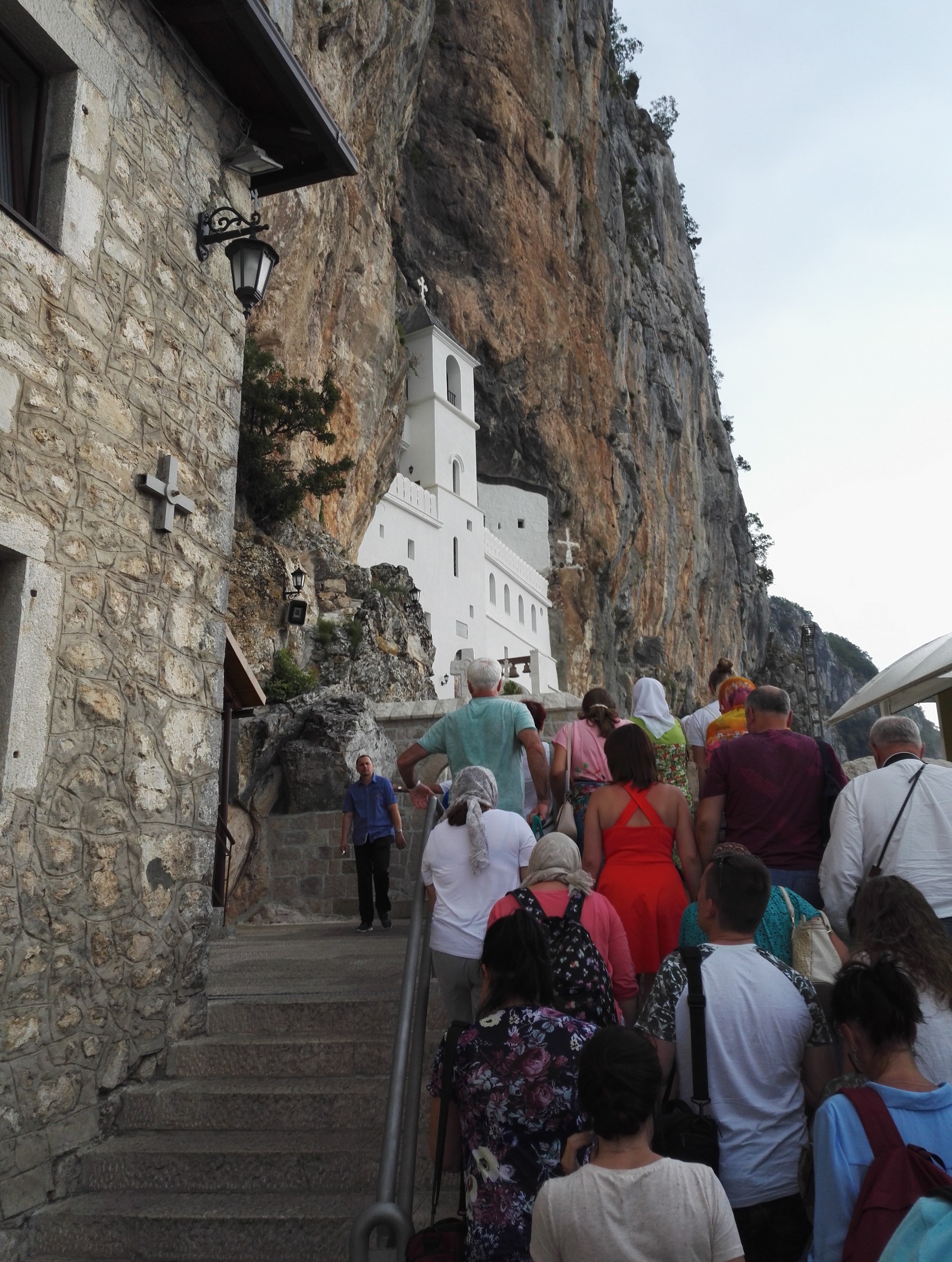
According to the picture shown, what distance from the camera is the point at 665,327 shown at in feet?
156

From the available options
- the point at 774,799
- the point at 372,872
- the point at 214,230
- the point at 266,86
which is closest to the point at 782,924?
the point at 774,799

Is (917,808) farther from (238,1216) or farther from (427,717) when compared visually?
(427,717)

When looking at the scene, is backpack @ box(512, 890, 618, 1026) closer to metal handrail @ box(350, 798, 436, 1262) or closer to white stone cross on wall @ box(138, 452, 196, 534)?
metal handrail @ box(350, 798, 436, 1262)

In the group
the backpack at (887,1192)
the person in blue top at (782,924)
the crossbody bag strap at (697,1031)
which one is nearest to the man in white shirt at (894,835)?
the person in blue top at (782,924)

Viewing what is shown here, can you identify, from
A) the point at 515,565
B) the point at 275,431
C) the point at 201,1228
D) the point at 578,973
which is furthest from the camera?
the point at 515,565

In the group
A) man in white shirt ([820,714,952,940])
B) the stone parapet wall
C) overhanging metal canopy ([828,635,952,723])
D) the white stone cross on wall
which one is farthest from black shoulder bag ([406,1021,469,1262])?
the stone parapet wall

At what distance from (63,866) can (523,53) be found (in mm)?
36549

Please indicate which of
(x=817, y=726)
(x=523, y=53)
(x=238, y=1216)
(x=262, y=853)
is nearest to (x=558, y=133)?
(x=523, y=53)

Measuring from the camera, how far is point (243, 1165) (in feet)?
13.1

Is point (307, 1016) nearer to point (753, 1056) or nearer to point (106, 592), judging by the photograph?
point (106, 592)

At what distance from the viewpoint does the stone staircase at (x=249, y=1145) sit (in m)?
3.70

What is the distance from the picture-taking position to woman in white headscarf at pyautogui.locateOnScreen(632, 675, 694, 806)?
549 cm

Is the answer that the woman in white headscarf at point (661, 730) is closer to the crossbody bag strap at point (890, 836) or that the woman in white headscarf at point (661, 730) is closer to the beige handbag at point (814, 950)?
the crossbody bag strap at point (890, 836)

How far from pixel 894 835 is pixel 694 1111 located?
4.76ft
